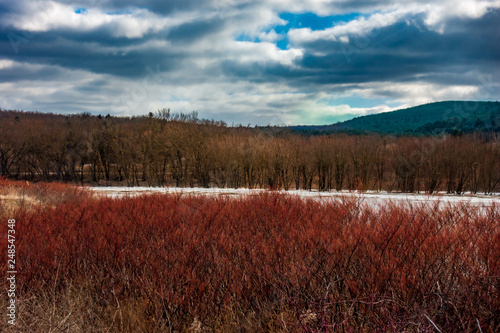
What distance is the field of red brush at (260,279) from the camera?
4.29 metres

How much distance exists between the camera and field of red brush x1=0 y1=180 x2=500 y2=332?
14.1 feet

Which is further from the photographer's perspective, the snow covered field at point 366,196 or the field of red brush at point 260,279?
the snow covered field at point 366,196

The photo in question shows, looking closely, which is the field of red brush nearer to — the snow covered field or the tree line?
the snow covered field

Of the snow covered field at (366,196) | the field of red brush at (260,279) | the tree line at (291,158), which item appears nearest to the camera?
the field of red brush at (260,279)

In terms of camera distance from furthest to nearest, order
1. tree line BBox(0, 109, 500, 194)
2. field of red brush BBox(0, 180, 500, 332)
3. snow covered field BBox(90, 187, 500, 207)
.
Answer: tree line BBox(0, 109, 500, 194) → snow covered field BBox(90, 187, 500, 207) → field of red brush BBox(0, 180, 500, 332)

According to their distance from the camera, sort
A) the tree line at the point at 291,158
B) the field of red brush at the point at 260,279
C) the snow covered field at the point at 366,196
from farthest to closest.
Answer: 1. the tree line at the point at 291,158
2. the snow covered field at the point at 366,196
3. the field of red brush at the point at 260,279

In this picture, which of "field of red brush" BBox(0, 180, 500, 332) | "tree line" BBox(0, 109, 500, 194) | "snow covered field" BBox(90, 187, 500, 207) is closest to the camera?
"field of red brush" BBox(0, 180, 500, 332)

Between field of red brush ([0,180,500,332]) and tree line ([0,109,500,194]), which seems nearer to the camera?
field of red brush ([0,180,500,332])

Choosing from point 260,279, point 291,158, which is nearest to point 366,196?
point 260,279

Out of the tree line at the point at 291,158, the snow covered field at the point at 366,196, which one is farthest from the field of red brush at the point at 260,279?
the tree line at the point at 291,158

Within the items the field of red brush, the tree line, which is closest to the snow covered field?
the field of red brush

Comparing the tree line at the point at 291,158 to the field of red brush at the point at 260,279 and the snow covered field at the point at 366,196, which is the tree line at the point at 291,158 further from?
the field of red brush at the point at 260,279

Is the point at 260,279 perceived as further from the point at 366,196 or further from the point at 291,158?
the point at 291,158

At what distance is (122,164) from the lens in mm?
43344
